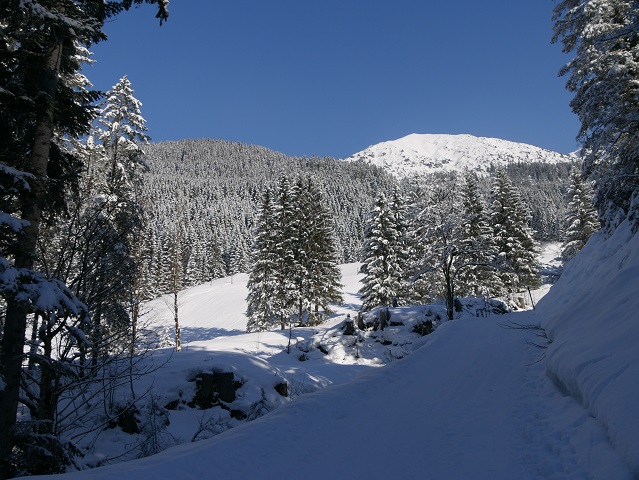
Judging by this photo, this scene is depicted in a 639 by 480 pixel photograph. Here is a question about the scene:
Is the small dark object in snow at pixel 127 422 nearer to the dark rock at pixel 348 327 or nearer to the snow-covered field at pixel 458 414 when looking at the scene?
the snow-covered field at pixel 458 414

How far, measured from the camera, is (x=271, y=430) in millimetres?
5645

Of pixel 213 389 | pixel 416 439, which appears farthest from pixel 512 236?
pixel 416 439

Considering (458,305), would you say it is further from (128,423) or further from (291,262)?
(128,423)

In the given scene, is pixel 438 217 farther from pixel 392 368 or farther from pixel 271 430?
pixel 271 430

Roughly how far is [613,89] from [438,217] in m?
16.4

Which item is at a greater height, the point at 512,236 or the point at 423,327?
the point at 512,236

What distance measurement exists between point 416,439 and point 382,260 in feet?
84.7

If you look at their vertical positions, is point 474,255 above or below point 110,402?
above

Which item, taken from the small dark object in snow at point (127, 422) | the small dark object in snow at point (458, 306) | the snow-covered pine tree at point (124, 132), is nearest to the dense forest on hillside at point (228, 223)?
the snow-covered pine tree at point (124, 132)

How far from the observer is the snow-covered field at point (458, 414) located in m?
4.27

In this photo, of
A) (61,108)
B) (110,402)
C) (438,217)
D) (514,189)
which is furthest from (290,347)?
(514,189)

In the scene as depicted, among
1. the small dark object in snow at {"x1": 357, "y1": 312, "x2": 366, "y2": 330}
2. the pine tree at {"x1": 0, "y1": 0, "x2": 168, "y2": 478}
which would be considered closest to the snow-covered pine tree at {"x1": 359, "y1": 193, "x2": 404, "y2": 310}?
the small dark object in snow at {"x1": 357, "y1": 312, "x2": 366, "y2": 330}

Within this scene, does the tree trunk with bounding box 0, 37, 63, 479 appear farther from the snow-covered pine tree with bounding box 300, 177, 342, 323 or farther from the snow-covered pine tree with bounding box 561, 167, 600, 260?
the snow-covered pine tree with bounding box 561, 167, 600, 260

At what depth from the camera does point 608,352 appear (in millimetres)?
5234
